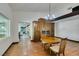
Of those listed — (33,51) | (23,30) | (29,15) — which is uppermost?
(29,15)

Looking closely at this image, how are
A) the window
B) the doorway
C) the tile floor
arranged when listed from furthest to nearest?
1. the doorway
2. the window
3. the tile floor

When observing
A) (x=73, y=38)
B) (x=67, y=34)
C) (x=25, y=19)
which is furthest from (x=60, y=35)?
(x=25, y=19)

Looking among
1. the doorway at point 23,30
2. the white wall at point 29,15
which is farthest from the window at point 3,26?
the doorway at point 23,30

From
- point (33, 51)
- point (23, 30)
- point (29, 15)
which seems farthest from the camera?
point (23, 30)

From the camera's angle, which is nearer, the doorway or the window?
the window

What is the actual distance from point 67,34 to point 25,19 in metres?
4.16

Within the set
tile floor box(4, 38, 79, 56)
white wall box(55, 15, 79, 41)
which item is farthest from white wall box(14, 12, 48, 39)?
tile floor box(4, 38, 79, 56)

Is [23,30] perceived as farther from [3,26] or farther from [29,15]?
[3,26]

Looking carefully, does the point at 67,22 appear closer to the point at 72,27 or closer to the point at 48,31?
the point at 72,27

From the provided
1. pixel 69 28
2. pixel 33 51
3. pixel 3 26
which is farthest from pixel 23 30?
pixel 33 51

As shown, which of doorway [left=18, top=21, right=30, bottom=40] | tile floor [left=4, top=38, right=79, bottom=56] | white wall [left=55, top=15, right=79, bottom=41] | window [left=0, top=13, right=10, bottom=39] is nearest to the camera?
tile floor [left=4, top=38, right=79, bottom=56]

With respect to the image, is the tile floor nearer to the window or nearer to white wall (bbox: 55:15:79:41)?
the window

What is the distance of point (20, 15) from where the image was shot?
8.83m

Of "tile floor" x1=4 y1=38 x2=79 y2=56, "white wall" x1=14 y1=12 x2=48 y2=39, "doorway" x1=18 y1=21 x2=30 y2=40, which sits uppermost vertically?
"white wall" x1=14 y1=12 x2=48 y2=39
